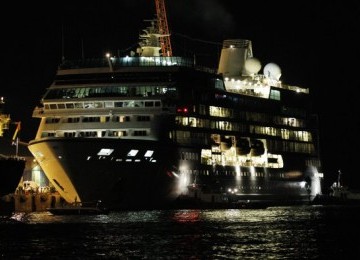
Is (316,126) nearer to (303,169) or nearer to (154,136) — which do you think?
(303,169)

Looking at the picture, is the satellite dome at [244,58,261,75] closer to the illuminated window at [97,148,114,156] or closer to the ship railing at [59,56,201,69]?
the ship railing at [59,56,201,69]

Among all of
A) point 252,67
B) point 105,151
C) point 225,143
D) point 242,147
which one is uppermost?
point 252,67

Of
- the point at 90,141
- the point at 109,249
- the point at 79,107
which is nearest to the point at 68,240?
the point at 109,249

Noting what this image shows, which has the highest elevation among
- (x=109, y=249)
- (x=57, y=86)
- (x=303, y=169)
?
(x=57, y=86)

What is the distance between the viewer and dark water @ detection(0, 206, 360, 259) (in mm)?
58969

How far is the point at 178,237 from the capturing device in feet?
226

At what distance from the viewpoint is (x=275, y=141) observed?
125125 millimetres

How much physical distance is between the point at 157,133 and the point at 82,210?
1180 cm

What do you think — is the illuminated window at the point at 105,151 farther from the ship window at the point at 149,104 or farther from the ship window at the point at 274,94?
the ship window at the point at 274,94

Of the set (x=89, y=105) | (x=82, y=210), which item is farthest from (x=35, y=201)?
(x=82, y=210)

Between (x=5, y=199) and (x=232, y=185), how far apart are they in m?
28.5

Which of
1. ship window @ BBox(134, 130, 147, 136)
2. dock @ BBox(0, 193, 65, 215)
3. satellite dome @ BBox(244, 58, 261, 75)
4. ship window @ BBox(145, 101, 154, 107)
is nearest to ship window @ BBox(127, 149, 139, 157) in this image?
ship window @ BBox(134, 130, 147, 136)

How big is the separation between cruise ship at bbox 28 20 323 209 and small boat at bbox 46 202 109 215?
1099 mm

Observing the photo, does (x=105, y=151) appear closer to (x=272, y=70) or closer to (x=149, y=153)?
(x=149, y=153)
